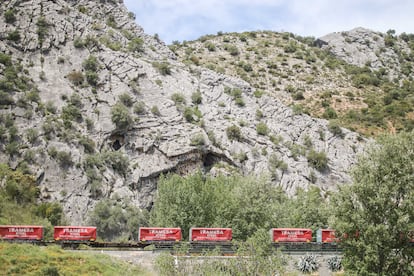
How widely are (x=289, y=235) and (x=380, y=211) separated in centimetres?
1153

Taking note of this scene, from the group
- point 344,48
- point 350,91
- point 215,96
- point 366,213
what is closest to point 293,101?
point 350,91

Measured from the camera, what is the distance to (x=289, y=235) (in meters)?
42.8

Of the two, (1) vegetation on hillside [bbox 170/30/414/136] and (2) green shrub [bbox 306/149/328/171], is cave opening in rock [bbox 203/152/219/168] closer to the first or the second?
(2) green shrub [bbox 306/149/328/171]

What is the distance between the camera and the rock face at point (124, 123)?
60688mm

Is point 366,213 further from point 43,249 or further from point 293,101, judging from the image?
point 293,101

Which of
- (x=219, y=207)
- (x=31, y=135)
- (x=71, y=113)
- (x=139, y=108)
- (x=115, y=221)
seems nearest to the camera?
(x=219, y=207)

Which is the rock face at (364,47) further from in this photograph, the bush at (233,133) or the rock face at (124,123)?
the bush at (233,133)

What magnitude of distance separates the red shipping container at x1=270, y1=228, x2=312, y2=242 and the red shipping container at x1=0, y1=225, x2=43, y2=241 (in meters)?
20.1

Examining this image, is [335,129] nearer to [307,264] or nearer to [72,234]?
[307,264]

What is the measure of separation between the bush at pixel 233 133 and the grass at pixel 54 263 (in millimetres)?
37242

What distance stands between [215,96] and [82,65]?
860 inches

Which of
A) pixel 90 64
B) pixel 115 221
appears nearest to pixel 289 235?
pixel 115 221

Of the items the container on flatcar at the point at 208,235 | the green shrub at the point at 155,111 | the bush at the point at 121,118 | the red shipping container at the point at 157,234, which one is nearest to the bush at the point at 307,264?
the container on flatcar at the point at 208,235

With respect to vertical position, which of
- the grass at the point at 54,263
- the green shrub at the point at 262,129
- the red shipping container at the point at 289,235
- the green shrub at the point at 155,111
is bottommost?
the grass at the point at 54,263
